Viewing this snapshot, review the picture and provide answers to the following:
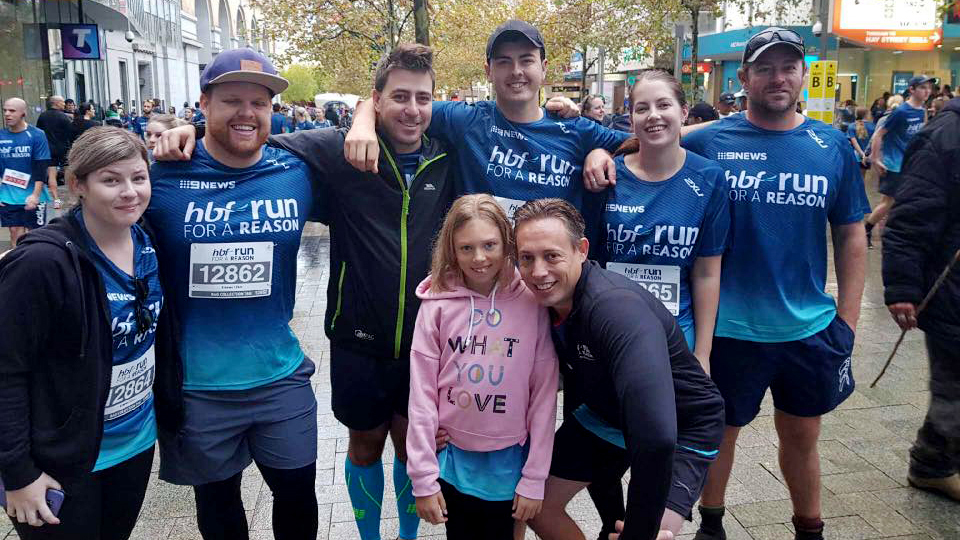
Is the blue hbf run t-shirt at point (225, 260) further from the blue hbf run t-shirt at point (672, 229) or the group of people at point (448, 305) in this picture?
the blue hbf run t-shirt at point (672, 229)

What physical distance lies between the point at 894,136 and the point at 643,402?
34.1ft

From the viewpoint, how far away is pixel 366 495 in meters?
3.41

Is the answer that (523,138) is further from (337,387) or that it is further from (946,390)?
(946,390)

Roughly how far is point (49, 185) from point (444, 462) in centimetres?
933

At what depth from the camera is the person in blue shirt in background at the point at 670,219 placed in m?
2.99

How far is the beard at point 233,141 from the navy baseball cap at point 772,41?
198cm

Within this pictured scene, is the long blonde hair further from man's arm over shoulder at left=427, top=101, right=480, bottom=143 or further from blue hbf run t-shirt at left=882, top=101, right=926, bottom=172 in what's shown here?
blue hbf run t-shirt at left=882, top=101, right=926, bottom=172

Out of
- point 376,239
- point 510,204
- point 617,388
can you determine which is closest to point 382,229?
point 376,239

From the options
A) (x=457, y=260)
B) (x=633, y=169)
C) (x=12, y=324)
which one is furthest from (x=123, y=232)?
(x=633, y=169)

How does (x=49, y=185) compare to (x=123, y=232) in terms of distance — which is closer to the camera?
(x=123, y=232)

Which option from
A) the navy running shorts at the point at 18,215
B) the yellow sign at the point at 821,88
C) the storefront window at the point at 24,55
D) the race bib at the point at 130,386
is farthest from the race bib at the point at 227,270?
the storefront window at the point at 24,55

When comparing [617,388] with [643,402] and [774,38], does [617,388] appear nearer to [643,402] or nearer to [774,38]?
[643,402]

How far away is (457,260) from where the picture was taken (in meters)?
2.75

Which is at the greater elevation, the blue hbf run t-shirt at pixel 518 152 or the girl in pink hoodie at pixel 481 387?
the blue hbf run t-shirt at pixel 518 152
